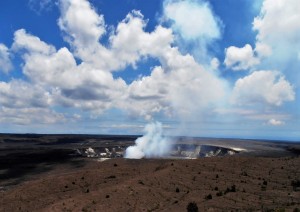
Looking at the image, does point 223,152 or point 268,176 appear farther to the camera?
point 223,152

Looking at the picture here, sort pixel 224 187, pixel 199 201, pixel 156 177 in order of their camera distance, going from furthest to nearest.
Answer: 1. pixel 156 177
2. pixel 224 187
3. pixel 199 201

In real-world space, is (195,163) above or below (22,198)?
above

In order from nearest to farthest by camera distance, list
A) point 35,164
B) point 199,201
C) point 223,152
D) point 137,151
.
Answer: point 199,201 < point 35,164 < point 137,151 < point 223,152

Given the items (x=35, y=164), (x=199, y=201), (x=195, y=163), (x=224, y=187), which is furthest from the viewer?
(x=35, y=164)

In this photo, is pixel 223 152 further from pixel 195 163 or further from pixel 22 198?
pixel 22 198

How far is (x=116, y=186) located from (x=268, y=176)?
71.0 feet

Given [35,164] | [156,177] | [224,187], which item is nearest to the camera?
[224,187]

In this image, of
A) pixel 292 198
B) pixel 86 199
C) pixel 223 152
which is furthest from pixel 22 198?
pixel 223 152

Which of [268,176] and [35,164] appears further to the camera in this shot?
[35,164]

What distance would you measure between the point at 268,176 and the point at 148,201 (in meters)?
21.0

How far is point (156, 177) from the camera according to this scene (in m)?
52.0

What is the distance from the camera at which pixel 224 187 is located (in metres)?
47.4

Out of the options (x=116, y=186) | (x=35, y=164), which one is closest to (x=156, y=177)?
(x=116, y=186)

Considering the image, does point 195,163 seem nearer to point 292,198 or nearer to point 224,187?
point 224,187
